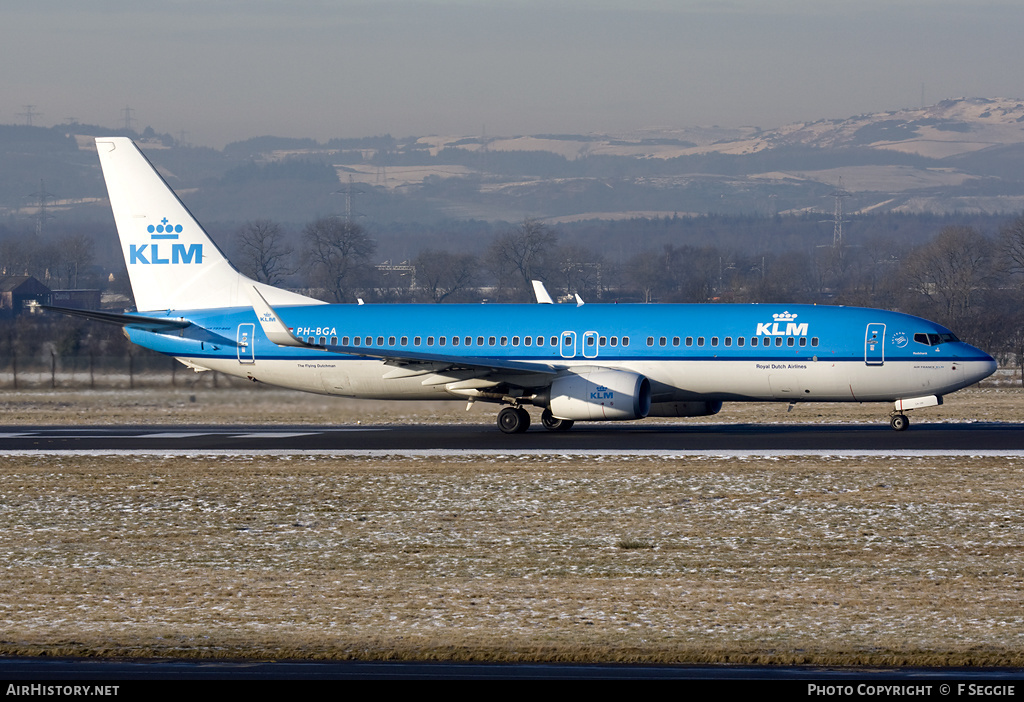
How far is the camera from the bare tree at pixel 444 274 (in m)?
140

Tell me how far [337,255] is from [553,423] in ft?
432

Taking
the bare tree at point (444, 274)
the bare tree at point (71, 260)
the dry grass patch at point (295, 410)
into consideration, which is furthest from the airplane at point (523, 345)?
the bare tree at point (71, 260)

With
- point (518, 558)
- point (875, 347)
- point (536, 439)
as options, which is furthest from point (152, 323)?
point (518, 558)

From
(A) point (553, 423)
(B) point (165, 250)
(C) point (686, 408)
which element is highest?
(B) point (165, 250)

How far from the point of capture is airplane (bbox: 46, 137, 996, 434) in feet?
118

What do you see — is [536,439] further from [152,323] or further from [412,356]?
[152,323]

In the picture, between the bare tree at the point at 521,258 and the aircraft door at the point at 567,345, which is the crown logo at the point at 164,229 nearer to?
the aircraft door at the point at 567,345

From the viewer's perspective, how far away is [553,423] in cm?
3822

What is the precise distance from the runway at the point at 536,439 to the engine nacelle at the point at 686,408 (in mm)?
593

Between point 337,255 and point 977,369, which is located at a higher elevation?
point 337,255

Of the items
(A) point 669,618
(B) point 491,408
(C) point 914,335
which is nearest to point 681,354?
(C) point 914,335

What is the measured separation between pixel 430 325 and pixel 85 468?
42.3ft

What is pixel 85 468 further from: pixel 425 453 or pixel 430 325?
pixel 430 325

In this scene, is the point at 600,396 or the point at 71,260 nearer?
the point at 600,396
